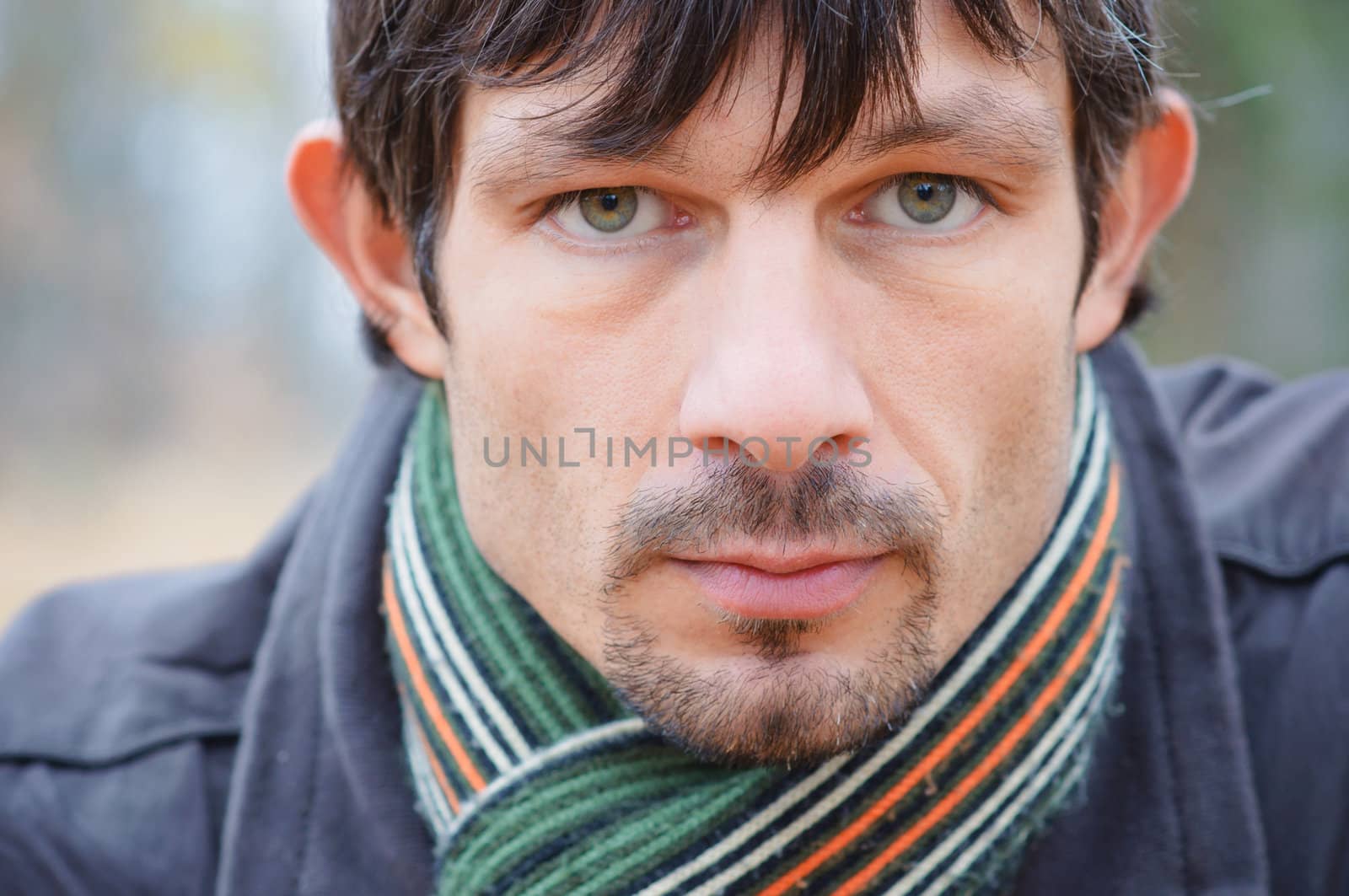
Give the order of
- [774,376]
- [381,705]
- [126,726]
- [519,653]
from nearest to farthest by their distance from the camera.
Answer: [774,376], [519,653], [381,705], [126,726]

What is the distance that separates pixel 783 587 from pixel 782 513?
0.30ft

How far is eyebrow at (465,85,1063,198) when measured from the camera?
146 centimetres

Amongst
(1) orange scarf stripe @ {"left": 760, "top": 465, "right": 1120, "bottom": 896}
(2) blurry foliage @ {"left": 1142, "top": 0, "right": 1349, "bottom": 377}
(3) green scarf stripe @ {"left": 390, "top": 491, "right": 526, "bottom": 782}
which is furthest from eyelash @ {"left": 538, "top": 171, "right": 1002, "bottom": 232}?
(2) blurry foliage @ {"left": 1142, "top": 0, "right": 1349, "bottom": 377}

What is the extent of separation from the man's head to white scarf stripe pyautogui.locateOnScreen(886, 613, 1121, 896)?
214 millimetres

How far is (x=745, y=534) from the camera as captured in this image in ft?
4.80

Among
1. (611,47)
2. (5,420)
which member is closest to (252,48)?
(5,420)

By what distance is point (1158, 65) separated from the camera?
6.17ft

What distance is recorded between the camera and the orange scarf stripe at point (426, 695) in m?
1.79

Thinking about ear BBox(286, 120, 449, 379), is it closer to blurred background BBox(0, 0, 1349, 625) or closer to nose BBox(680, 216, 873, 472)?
nose BBox(680, 216, 873, 472)

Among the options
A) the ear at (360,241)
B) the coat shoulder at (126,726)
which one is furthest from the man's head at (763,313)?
the coat shoulder at (126,726)

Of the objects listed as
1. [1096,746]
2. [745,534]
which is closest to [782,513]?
[745,534]

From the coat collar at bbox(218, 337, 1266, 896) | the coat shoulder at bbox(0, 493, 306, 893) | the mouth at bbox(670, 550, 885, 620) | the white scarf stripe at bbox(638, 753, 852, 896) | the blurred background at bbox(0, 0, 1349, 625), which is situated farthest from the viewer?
the blurred background at bbox(0, 0, 1349, 625)

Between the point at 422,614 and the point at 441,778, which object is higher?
the point at 422,614

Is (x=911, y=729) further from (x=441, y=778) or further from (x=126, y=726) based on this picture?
(x=126, y=726)
